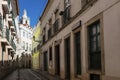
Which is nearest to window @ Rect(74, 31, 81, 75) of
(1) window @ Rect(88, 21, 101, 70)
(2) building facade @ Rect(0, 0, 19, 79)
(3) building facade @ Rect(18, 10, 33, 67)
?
(1) window @ Rect(88, 21, 101, 70)

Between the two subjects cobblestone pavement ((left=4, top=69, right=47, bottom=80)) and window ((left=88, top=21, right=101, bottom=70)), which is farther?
cobblestone pavement ((left=4, top=69, right=47, bottom=80))

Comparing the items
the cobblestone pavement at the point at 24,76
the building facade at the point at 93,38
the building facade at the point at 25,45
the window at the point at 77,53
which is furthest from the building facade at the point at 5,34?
the building facade at the point at 25,45

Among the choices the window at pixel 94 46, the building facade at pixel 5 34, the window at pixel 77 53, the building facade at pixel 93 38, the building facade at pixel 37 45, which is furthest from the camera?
the building facade at pixel 37 45

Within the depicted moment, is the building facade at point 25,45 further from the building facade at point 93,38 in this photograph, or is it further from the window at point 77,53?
the window at point 77,53

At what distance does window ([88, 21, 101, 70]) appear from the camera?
10898mm

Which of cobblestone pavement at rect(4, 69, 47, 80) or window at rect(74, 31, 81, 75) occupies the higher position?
window at rect(74, 31, 81, 75)

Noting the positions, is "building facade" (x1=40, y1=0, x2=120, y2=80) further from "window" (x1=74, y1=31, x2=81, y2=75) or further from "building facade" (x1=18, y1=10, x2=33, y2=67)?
"building facade" (x1=18, y1=10, x2=33, y2=67)

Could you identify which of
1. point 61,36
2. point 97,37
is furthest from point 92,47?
point 61,36

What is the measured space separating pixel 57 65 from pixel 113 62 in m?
13.2

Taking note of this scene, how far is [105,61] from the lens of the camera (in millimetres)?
9633

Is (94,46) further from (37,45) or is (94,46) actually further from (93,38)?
(37,45)

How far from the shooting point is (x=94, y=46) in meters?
11.4

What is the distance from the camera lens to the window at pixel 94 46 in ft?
35.8

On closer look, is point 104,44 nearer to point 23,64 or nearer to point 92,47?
point 92,47
